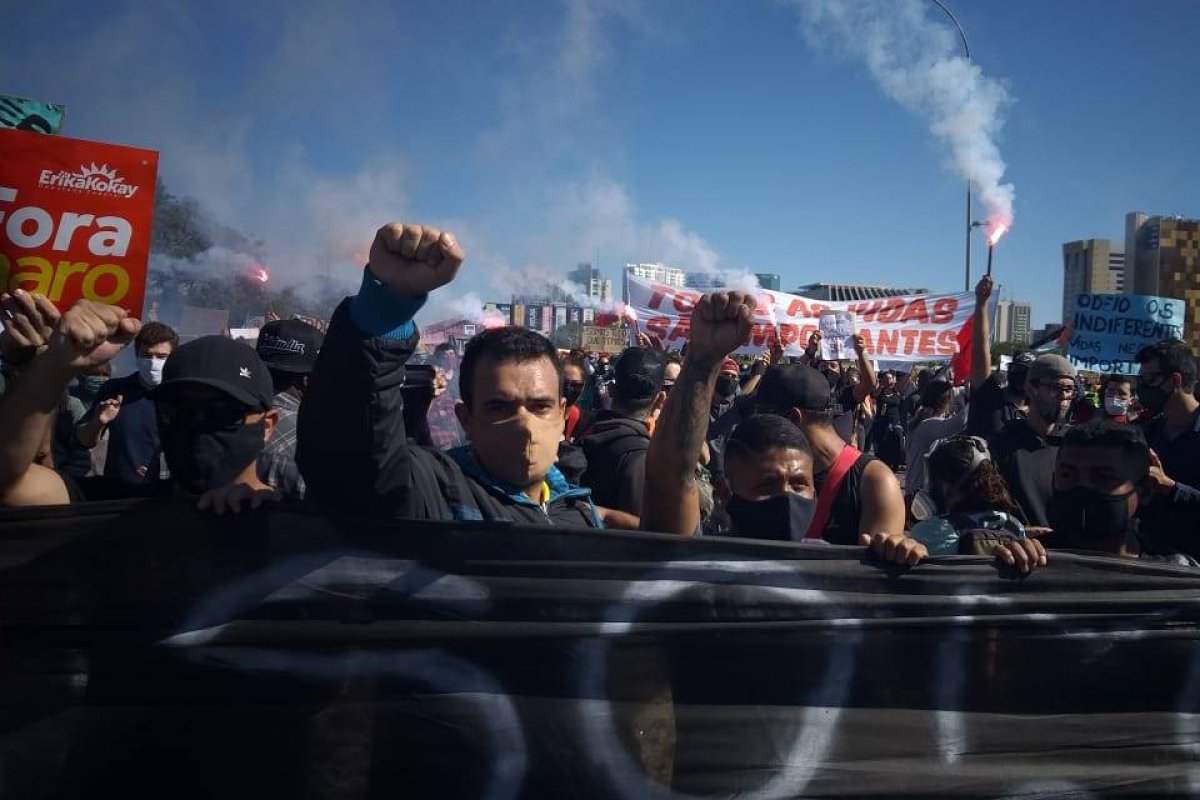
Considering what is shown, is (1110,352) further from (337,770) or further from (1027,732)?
(337,770)

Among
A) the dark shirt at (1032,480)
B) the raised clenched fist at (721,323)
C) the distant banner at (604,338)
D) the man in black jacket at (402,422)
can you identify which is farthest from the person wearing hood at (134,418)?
the distant banner at (604,338)

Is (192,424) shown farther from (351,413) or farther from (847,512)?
(847,512)

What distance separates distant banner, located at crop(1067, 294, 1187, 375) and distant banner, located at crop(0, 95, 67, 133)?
9.81 meters

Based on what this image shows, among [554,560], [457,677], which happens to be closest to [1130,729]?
[554,560]

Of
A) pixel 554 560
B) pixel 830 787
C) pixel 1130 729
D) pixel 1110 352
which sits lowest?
pixel 830 787

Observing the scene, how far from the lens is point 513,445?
89.5 inches

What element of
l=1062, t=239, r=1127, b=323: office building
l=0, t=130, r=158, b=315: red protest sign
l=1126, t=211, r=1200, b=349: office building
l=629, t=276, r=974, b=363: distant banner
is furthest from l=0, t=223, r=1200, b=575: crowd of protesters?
l=1062, t=239, r=1127, b=323: office building

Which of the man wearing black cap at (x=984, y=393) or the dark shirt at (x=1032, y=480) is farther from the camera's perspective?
the man wearing black cap at (x=984, y=393)

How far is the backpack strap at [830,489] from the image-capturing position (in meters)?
3.20

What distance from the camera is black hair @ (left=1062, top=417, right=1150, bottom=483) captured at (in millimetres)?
2971

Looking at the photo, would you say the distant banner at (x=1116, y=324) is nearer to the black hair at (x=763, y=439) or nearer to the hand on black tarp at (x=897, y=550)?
the black hair at (x=763, y=439)

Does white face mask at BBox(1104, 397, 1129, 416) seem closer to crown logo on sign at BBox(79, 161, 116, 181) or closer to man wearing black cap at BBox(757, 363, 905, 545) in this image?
man wearing black cap at BBox(757, 363, 905, 545)

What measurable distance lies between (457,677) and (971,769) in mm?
1252

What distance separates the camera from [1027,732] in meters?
2.29
